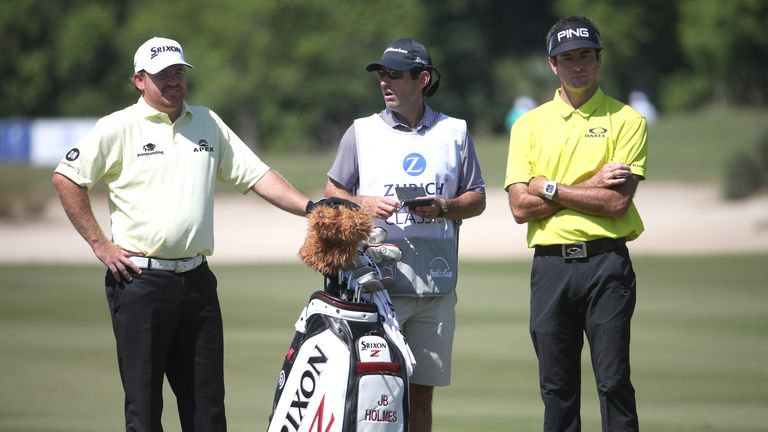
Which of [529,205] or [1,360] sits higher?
[529,205]

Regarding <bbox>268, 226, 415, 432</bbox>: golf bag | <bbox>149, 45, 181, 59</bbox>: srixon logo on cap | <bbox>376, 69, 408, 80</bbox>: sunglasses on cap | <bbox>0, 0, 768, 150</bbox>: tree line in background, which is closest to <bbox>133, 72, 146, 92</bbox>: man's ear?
<bbox>149, 45, 181, 59</bbox>: srixon logo on cap

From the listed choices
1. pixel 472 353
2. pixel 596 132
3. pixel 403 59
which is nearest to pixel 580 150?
pixel 596 132

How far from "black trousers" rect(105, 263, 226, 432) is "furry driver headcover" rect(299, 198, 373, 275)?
0.72 m

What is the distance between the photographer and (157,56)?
6.42 metres

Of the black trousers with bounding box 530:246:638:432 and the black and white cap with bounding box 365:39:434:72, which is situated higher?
the black and white cap with bounding box 365:39:434:72

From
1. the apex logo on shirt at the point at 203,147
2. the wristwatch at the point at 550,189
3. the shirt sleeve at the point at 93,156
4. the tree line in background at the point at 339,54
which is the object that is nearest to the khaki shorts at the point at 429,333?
the wristwatch at the point at 550,189

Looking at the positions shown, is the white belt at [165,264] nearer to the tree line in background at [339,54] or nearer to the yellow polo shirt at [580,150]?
the yellow polo shirt at [580,150]

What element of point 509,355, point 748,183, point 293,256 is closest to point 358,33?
point 748,183

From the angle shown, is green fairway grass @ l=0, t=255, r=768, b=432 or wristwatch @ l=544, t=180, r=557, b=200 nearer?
wristwatch @ l=544, t=180, r=557, b=200

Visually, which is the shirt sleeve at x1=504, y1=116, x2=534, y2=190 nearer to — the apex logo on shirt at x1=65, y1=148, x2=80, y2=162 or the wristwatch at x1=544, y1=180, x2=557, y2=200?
the wristwatch at x1=544, y1=180, x2=557, y2=200

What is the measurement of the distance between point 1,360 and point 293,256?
39.1 ft

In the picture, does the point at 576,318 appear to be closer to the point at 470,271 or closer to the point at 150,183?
the point at 150,183

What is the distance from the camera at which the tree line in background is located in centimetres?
5803

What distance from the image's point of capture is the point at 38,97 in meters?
63.9
